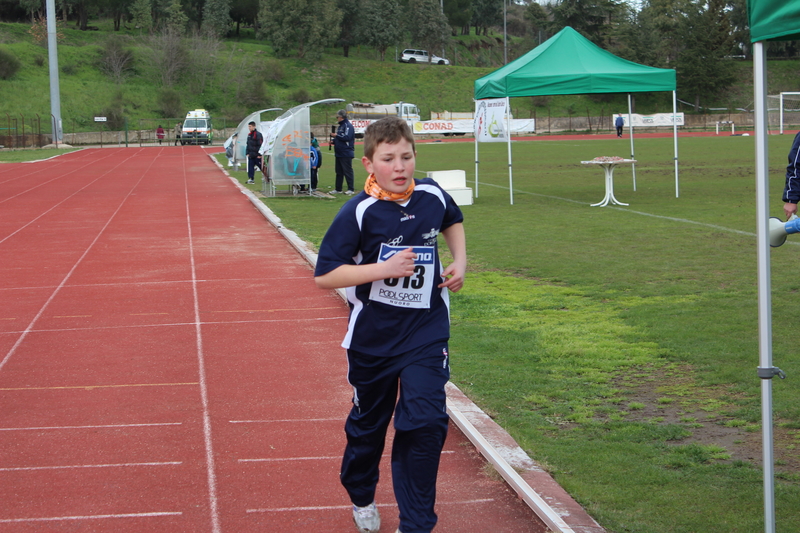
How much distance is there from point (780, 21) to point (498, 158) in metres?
32.6

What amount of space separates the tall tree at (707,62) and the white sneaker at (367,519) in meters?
81.0

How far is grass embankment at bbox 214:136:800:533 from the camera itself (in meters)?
4.09

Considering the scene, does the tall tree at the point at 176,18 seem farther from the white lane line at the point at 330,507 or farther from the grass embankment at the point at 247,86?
the white lane line at the point at 330,507

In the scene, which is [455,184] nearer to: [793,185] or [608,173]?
[608,173]

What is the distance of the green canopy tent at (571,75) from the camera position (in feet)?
54.4

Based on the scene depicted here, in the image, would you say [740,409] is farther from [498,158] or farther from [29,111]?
[29,111]

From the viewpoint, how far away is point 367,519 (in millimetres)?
3648

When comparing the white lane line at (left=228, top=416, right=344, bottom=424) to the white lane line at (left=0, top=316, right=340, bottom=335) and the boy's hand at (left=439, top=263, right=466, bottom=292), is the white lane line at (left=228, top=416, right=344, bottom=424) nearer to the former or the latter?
the boy's hand at (left=439, top=263, right=466, bottom=292)

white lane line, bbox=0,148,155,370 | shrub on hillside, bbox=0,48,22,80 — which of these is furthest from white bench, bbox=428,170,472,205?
shrub on hillside, bbox=0,48,22,80

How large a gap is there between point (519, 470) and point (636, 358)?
2560 mm

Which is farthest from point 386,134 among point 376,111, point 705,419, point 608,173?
point 376,111

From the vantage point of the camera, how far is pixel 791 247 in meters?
11.3

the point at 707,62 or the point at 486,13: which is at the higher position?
the point at 486,13

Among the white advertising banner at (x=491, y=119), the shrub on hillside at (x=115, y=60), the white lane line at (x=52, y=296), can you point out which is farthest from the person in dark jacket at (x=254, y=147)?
the shrub on hillside at (x=115, y=60)
